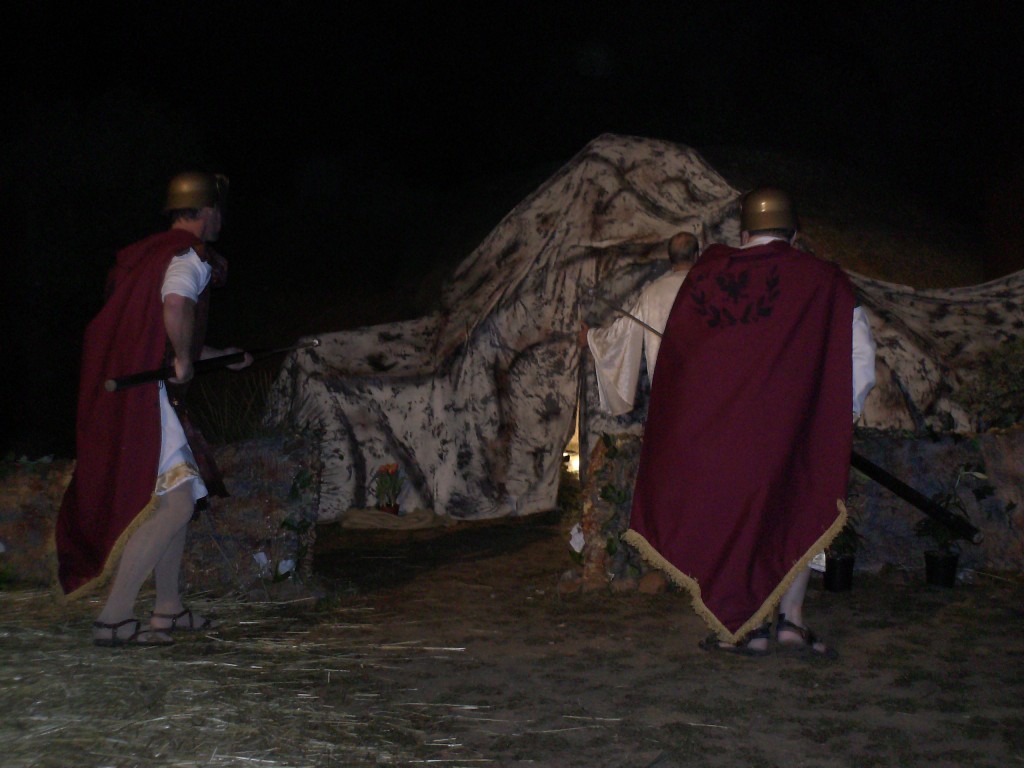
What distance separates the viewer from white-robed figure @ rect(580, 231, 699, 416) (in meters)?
5.15

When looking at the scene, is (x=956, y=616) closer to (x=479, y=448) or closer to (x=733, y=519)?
(x=733, y=519)

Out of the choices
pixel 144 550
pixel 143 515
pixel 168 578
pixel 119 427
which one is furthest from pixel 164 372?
pixel 168 578

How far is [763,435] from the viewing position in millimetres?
3785

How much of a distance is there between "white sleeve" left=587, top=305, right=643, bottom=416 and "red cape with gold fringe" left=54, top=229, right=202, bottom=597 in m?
2.16

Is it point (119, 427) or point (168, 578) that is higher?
point (119, 427)

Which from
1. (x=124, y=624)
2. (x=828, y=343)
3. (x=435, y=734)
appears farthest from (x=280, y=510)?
(x=828, y=343)

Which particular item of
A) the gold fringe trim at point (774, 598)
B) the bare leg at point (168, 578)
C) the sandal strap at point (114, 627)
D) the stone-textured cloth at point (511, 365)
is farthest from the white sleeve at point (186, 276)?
the stone-textured cloth at point (511, 365)

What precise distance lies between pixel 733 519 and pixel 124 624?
246 cm

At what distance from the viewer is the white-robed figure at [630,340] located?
515 cm

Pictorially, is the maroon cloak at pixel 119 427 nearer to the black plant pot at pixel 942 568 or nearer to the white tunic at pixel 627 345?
the white tunic at pixel 627 345

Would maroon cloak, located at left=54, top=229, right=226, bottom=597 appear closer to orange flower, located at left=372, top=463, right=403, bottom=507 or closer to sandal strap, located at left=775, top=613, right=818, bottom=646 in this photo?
sandal strap, located at left=775, top=613, right=818, bottom=646

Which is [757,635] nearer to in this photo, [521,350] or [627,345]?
[627,345]

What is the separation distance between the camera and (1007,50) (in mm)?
11688

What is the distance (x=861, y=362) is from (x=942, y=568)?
5.45 feet
